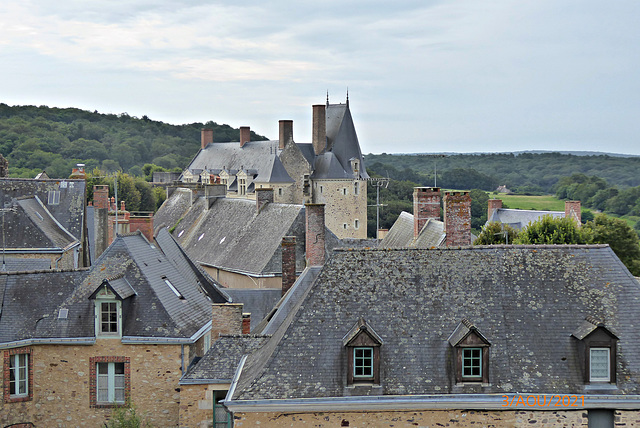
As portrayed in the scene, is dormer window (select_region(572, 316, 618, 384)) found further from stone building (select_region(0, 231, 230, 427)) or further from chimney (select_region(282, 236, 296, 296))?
chimney (select_region(282, 236, 296, 296))

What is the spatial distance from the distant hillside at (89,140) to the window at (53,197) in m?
68.0

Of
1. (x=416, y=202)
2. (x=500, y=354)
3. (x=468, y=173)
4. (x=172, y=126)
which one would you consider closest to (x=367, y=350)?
(x=500, y=354)

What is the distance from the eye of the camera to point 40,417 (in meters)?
19.2

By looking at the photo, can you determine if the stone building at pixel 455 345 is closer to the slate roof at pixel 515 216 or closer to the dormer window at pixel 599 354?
the dormer window at pixel 599 354

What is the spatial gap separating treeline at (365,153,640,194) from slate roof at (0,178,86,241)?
11346cm

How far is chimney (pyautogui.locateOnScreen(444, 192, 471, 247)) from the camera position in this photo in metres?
21.6

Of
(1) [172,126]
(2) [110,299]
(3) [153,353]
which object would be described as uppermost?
(1) [172,126]

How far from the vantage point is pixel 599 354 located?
1522 cm

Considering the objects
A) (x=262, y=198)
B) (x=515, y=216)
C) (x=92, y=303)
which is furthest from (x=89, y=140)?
(x=92, y=303)

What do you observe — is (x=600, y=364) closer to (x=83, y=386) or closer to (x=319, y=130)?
(x=83, y=386)

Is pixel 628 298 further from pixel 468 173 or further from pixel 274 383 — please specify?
pixel 468 173

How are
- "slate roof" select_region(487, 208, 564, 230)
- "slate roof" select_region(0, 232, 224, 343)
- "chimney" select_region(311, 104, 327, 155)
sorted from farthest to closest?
"chimney" select_region(311, 104, 327, 155) → "slate roof" select_region(487, 208, 564, 230) → "slate roof" select_region(0, 232, 224, 343)

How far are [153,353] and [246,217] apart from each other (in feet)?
88.3

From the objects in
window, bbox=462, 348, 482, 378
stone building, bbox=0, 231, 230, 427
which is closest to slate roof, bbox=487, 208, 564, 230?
stone building, bbox=0, 231, 230, 427
